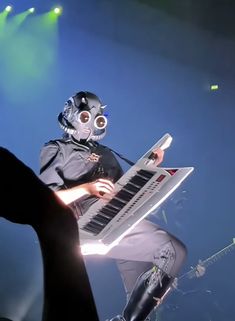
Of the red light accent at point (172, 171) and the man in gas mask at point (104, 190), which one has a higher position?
the red light accent at point (172, 171)

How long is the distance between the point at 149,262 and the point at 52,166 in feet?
A: 1.87

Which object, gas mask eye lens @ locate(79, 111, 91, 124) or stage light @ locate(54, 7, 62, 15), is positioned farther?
stage light @ locate(54, 7, 62, 15)

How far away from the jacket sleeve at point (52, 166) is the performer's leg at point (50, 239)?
4.45 ft

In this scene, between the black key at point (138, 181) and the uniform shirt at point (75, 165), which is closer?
the black key at point (138, 181)

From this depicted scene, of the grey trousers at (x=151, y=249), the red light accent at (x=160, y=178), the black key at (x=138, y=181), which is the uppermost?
the red light accent at (x=160, y=178)

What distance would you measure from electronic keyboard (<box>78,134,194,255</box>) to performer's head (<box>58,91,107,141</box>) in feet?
1.03

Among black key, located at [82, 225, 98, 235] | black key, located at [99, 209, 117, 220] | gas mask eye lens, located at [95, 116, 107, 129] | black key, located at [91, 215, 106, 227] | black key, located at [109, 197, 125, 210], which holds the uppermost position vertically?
gas mask eye lens, located at [95, 116, 107, 129]

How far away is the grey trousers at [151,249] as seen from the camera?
1648 millimetres

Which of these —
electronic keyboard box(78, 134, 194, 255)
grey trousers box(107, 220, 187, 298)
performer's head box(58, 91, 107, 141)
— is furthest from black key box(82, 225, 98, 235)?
performer's head box(58, 91, 107, 141)

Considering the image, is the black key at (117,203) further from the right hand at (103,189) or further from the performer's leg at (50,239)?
the performer's leg at (50,239)

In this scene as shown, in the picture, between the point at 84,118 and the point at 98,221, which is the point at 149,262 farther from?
the point at 84,118

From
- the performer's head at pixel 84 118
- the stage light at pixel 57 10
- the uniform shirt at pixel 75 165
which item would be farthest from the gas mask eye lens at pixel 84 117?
the stage light at pixel 57 10

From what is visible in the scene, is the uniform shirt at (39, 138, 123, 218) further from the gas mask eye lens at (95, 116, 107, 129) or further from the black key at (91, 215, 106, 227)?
the black key at (91, 215, 106, 227)

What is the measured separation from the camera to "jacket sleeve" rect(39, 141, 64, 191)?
1.60 meters
